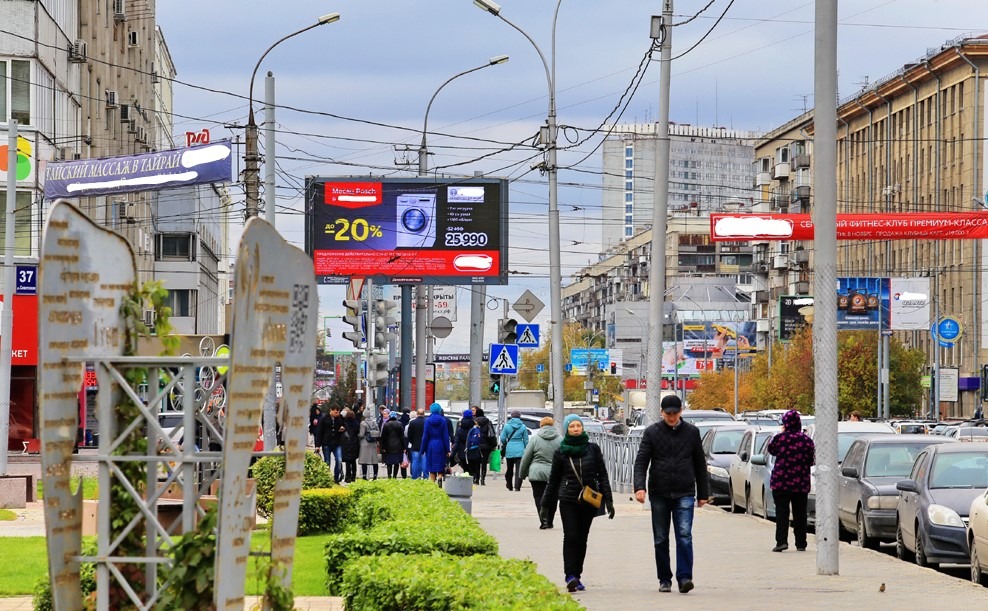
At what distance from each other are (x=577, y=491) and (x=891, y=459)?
8.88 m

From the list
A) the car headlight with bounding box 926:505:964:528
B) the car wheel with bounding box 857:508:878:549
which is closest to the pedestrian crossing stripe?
the car wheel with bounding box 857:508:878:549

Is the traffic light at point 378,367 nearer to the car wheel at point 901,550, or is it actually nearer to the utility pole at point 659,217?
the utility pole at point 659,217

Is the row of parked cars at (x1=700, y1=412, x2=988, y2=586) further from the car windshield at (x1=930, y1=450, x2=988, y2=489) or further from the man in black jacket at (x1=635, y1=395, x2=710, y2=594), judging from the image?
the man in black jacket at (x1=635, y1=395, x2=710, y2=594)

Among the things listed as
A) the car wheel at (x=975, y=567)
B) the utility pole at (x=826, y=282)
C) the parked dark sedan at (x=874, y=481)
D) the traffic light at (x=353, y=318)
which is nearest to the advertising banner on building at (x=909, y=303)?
the traffic light at (x=353, y=318)

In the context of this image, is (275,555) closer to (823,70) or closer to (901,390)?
(823,70)

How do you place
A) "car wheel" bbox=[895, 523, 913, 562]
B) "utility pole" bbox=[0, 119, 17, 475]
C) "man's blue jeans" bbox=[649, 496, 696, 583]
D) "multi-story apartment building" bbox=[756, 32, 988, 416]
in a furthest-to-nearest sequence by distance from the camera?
"multi-story apartment building" bbox=[756, 32, 988, 416] → "utility pole" bbox=[0, 119, 17, 475] → "car wheel" bbox=[895, 523, 913, 562] → "man's blue jeans" bbox=[649, 496, 696, 583]

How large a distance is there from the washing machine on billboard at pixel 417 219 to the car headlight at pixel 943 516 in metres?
34.8

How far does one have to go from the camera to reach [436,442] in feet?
109

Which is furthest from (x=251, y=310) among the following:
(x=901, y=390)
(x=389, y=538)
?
(x=901, y=390)

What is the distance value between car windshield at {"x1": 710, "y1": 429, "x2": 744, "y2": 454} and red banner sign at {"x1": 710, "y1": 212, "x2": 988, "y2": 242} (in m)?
9.91

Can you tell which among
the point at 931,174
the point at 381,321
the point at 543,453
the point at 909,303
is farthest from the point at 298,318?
the point at 931,174

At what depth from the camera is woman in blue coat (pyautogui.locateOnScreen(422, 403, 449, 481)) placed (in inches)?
1302

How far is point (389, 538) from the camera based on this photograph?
42.7 ft

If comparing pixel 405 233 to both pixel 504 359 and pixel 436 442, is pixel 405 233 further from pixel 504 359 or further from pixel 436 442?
pixel 436 442
